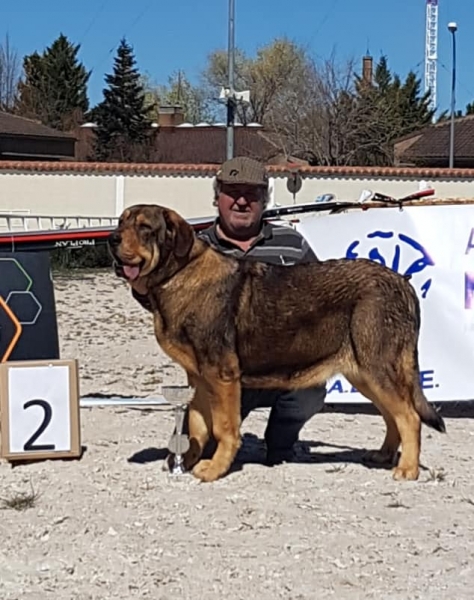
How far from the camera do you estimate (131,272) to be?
559 centimetres

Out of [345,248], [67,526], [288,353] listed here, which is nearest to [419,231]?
[345,248]

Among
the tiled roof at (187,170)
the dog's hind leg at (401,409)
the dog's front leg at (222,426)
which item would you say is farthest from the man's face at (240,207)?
the tiled roof at (187,170)

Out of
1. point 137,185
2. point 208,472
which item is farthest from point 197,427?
point 137,185

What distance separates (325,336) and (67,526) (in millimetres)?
1721

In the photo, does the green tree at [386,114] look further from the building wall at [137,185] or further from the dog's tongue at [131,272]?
the dog's tongue at [131,272]

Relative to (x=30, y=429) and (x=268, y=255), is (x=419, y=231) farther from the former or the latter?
(x=30, y=429)

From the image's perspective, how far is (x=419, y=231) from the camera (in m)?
8.29

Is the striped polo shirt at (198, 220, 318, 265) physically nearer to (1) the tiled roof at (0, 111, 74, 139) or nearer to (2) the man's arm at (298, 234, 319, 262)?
(2) the man's arm at (298, 234, 319, 262)

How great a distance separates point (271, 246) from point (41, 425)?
171 cm

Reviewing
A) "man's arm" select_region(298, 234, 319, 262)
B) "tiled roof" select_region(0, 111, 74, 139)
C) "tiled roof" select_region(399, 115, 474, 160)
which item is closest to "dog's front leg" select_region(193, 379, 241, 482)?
"man's arm" select_region(298, 234, 319, 262)

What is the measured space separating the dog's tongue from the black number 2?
45.5 inches

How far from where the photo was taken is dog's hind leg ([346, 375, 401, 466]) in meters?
6.17

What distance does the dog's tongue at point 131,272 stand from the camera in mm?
5566

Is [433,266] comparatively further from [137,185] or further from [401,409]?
[137,185]
